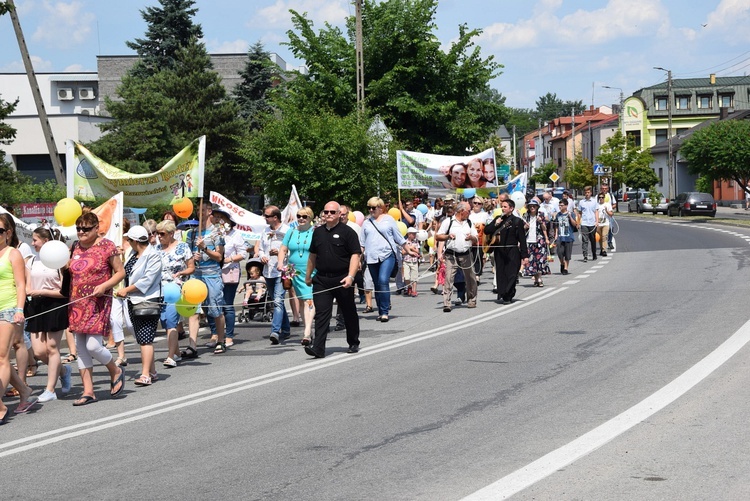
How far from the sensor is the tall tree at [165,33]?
54.9m

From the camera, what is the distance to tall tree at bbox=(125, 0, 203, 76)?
2162 inches

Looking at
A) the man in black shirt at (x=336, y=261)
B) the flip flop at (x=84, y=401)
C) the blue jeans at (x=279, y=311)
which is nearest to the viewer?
the flip flop at (x=84, y=401)

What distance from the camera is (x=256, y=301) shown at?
16281 millimetres

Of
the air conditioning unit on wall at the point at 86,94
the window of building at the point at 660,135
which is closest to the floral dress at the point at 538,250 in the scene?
the air conditioning unit on wall at the point at 86,94

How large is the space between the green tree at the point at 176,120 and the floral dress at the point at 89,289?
114ft

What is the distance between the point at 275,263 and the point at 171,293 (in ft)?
10.9

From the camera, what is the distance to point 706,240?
32.9 meters

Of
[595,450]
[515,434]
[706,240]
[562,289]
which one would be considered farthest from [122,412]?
[706,240]

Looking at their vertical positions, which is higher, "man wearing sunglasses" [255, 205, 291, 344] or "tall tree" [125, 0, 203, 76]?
"tall tree" [125, 0, 203, 76]

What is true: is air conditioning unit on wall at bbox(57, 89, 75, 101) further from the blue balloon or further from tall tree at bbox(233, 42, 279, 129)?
the blue balloon

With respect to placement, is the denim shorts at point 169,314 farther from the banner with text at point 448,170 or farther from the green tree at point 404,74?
the green tree at point 404,74

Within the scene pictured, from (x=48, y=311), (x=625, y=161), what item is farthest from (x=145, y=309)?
(x=625, y=161)

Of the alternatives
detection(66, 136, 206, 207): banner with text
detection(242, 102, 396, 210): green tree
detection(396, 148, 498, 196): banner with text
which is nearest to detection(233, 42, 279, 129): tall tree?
detection(242, 102, 396, 210): green tree

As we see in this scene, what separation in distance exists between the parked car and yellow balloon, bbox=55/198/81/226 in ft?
191
